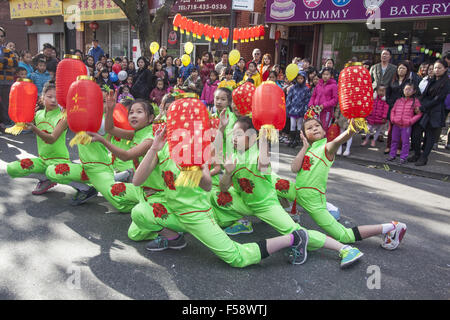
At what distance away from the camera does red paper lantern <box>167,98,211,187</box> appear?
2213 mm

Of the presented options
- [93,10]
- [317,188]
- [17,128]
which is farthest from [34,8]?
[317,188]

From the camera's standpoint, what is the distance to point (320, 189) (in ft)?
10.4

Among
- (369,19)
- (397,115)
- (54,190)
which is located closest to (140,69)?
(54,190)

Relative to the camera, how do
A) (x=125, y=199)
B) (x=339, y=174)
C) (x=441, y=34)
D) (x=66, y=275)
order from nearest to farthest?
(x=66, y=275) < (x=125, y=199) < (x=339, y=174) < (x=441, y=34)

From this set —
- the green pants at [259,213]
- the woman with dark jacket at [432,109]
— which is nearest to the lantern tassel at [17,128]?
the green pants at [259,213]

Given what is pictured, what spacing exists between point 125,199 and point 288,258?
1672 mm

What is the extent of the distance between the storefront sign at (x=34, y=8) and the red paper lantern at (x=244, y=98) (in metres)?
18.8

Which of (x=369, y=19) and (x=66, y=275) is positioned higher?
(x=369, y=19)

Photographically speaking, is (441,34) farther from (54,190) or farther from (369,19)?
(54,190)

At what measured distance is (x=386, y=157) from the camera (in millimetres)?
6961

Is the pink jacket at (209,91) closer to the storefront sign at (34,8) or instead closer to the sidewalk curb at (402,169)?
the sidewalk curb at (402,169)

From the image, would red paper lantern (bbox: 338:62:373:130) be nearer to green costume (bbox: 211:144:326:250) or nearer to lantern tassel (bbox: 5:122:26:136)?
green costume (bbox: 211:144:326:250)

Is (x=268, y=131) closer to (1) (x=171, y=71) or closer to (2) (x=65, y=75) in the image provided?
(2) (x=65, y=75)

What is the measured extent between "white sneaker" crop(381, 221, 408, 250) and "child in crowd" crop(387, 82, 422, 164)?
3806 mm
